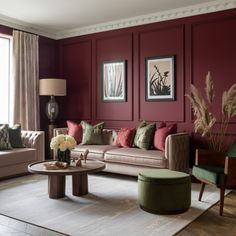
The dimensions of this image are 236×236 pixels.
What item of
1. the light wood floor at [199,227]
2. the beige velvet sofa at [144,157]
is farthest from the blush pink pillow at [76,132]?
the light wood floor at [199,227]

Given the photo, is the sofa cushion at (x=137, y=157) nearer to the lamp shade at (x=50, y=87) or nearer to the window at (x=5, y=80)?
the lamp shade at (x=50, y=87)

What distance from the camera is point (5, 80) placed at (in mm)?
5711

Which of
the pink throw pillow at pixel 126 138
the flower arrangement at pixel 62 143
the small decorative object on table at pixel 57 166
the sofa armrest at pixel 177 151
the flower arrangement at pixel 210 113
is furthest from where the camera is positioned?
the pink throw pillow at pixel 126 138

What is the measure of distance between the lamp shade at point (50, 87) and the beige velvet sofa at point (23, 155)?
98cm

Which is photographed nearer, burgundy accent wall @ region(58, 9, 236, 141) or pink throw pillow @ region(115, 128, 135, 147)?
burgundy accent wall @ region(58, 9, 236, 141)

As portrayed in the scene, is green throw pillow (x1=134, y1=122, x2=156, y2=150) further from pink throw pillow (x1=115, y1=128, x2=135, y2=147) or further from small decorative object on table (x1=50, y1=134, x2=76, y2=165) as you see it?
small decorative object on table (x1=50, y1=134, x2=76, y2=165)

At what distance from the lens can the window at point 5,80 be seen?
566 cm

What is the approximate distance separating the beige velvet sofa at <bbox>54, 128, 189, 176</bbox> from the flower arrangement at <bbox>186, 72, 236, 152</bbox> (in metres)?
0.37

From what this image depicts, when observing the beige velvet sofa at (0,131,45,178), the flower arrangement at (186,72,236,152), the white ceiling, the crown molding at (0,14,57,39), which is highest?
the white ceiling

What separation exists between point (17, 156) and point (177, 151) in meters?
2.36

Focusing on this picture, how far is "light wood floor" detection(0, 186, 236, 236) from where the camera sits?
259 centimetres

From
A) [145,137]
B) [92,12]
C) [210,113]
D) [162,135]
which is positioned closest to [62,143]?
[145,137]

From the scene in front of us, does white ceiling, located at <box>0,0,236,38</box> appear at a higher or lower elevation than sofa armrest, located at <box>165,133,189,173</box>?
higher

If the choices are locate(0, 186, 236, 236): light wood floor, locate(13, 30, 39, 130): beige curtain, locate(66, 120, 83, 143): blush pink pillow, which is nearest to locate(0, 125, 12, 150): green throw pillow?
locate(13, 30, 39, 130): beige curtain
